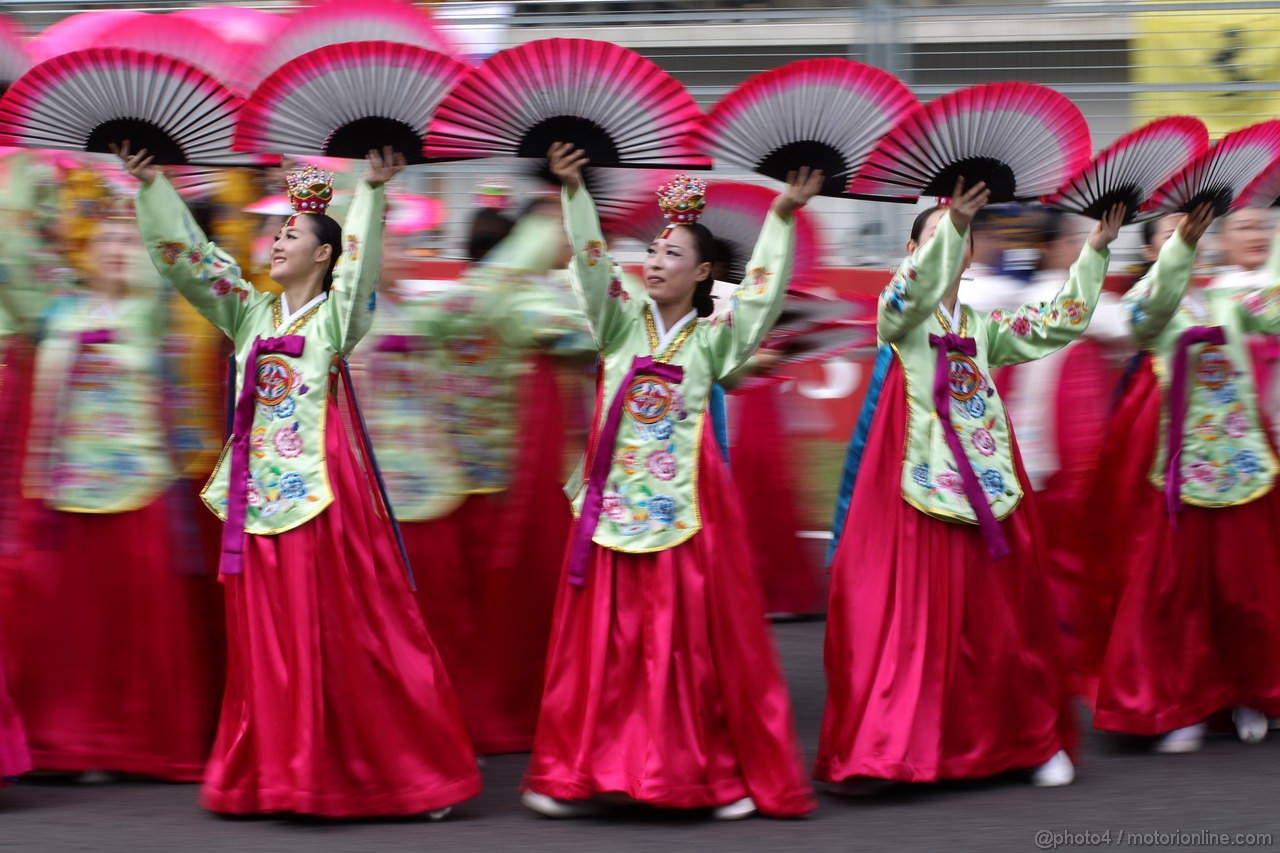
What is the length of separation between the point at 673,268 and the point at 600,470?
0.54 meters

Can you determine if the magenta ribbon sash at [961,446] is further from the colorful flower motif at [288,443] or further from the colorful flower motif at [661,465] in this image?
the colorful flower motif at [288,443]

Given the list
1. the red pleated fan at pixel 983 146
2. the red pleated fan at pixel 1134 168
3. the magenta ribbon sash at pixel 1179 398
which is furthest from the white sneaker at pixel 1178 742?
the red pleated fan at pixel 983 146

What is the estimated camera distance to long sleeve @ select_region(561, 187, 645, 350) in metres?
4.05

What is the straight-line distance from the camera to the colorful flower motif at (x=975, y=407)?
436 centimetres

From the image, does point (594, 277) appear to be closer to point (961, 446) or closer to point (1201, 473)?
point (961, 446)

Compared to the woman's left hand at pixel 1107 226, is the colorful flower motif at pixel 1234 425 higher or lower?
lower

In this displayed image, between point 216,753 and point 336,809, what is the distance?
0.35 meters

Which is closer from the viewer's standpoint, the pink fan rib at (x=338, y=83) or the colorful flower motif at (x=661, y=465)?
the pink fan rib at (x=338, y=83)

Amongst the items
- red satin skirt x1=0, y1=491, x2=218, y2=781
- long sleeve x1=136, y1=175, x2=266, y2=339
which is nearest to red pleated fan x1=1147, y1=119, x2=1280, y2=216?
long sleeve x1=136, y1=175, x2=266, y2=339

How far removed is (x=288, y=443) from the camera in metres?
4.09

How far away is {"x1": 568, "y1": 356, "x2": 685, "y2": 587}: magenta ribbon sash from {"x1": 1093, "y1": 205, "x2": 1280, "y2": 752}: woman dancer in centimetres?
151

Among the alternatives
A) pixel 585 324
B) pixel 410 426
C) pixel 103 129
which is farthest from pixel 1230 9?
pixel 103 129

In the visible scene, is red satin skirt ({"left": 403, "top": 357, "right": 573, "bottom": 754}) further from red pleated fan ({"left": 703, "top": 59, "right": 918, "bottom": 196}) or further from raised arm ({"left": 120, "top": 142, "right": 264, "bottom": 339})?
red pleated fan ({"left": 703, "top": 59, "right": 918, "bottom": 196})

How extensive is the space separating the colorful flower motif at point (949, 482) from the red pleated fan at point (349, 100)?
154 centimetres
